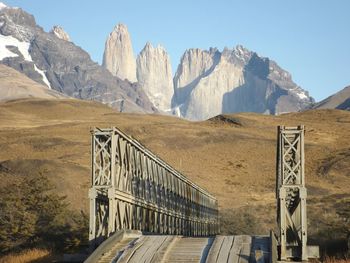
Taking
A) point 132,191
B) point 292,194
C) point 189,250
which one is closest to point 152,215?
point 132,191

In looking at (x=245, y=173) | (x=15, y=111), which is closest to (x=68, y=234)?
(x=245, y=173)

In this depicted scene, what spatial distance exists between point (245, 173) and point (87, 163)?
19.8 m

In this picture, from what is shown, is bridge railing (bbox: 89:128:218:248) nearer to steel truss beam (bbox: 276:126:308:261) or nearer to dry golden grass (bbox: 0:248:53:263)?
dry golden grass (bbox: 0:248:53:263)

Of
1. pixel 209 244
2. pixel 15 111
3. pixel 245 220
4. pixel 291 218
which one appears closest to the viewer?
pixel 209 244

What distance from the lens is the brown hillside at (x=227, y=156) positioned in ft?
180

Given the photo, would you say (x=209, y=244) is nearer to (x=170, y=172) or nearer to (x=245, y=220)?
(x=170, y=172)

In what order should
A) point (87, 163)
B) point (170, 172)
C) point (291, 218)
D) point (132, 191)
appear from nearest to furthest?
1. point (291, 218)
2. point (132, 191)
3. point (170, 172)
4. point (87, 163)

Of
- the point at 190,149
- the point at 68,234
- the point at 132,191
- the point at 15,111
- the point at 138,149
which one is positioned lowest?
the point at 68,234

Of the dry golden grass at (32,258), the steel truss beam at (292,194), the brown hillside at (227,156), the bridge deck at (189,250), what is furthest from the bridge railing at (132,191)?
the brown hillside at (227,156)

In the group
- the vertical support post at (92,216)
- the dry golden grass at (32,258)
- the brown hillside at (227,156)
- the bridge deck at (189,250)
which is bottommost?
the dry golden grass at (32,258)

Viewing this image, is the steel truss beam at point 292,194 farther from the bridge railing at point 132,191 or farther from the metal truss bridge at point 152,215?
the bridge railing at point 132,191

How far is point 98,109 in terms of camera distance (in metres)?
158

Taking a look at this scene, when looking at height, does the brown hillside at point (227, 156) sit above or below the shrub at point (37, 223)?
above

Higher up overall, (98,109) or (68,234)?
(98,109)
